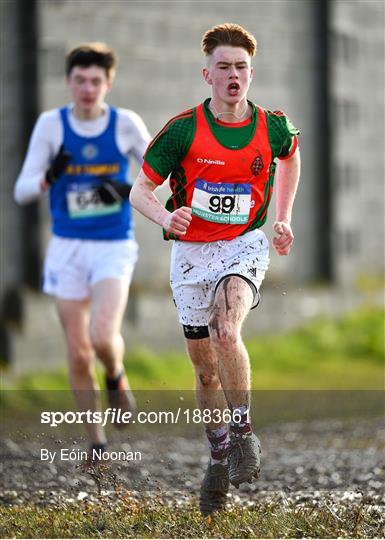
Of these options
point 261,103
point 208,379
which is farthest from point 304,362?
point 208,379

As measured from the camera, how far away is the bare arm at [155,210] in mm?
5602

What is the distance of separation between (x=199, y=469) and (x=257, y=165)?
3178mm

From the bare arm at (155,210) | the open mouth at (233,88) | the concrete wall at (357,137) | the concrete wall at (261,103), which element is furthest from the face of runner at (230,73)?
the concrete wall at (357,137)

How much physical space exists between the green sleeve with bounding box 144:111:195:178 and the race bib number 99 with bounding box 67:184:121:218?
2.24 m

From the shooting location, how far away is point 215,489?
6094mm

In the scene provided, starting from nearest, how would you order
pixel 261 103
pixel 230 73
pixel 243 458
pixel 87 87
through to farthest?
pixel 243 458 < pixel 230 73 < pixel 87 87 < pixel 261 103

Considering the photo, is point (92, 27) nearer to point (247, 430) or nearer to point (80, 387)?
point (80, 387)

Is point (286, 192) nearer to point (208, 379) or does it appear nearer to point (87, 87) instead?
point (208, 379)

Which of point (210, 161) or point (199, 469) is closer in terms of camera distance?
point (210, 161)

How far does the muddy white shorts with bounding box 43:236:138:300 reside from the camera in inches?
318

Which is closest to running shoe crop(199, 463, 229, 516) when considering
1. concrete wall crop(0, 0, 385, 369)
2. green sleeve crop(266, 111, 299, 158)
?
green sleeve crop(266, 111, 299, 158)

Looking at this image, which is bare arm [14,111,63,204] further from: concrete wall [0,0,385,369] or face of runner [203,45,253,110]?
concrete wall [0,0,385,369]

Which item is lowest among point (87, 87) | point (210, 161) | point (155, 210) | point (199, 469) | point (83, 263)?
point (199, 469)

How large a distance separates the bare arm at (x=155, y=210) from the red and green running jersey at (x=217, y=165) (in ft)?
0.16
